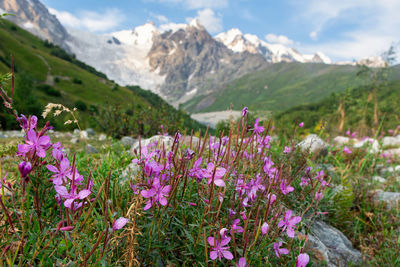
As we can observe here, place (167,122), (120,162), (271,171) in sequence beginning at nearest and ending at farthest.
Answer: (271,171) → (120,162) → (167,122)

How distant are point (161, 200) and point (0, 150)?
1195mm

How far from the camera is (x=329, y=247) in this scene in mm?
2811

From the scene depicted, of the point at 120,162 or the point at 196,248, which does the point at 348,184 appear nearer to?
the point at 196,248

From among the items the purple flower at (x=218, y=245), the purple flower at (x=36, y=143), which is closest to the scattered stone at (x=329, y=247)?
the purple flower at (x=218, y=245)

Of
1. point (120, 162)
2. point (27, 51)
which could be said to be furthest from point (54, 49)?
point (120, 162)

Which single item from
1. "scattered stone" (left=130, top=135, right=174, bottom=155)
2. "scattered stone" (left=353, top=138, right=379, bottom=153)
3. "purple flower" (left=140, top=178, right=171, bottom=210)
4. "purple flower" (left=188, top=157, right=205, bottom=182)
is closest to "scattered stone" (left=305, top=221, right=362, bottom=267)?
"purple flower" (left=188, top=157, right=205, bottom=182)

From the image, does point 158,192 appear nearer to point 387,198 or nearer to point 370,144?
point 387,198

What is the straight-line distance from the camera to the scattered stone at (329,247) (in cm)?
249

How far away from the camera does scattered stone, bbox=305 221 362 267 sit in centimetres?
249

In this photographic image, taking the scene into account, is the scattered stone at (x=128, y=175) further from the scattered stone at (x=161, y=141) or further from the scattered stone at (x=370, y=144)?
the scattered stone at (x=370, y=144)

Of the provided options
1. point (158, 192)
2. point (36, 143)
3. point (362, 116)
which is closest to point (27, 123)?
point (36, 143)

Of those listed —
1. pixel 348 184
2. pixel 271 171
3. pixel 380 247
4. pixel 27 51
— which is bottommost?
pixel 380 247

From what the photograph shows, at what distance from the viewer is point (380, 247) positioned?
3279 millimetres

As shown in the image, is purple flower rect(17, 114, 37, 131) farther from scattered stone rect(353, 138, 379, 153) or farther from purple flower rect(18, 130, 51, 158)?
scattered stone rect(353, 138, 379, 153)
